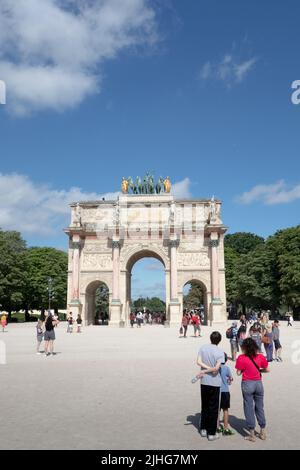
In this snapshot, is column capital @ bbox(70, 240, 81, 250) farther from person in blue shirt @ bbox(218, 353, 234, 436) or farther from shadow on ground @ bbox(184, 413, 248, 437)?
person in blue shirt @ bbox(218, 353, 234, 436)

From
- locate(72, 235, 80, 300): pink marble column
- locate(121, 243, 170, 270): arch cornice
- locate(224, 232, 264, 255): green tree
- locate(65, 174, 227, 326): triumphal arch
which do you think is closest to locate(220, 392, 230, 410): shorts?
locate(65, 174, 227, 326): triumphal arch

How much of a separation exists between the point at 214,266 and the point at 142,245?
8654mm

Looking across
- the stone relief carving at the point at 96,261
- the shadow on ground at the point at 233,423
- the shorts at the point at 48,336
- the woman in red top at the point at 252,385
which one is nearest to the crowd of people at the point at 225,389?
the woman in red top at the point at 252,385

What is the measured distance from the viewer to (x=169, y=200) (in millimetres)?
51281

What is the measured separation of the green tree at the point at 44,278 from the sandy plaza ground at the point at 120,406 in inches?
2018

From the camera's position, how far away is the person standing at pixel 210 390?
6844mm

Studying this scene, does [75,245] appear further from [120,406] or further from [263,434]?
[263,434]

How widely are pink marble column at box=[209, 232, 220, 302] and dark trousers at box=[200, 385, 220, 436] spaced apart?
42051mm

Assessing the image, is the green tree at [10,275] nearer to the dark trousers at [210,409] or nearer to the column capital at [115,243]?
the column capital at [115,243]
